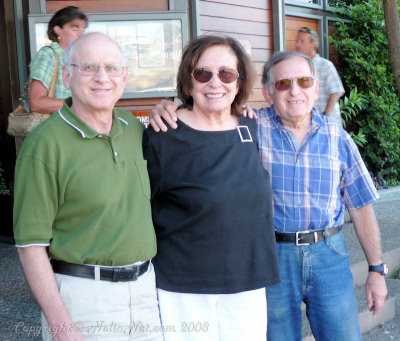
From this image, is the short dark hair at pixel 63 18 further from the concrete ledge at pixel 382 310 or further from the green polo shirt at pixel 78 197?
the concrete ledge at pixel 382 310

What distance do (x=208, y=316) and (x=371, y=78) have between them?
23.5 ft

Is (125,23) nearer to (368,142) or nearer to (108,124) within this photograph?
(108,124)

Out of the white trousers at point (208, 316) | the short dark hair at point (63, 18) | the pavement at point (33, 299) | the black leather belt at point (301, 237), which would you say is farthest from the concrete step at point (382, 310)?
the short dark hair at point (63, 18)

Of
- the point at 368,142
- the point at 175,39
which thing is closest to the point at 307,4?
the point at 368,142

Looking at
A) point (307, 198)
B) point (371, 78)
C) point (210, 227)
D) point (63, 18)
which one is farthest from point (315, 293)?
point (371, 78)

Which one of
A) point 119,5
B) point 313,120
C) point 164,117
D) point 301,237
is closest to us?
point 164,117

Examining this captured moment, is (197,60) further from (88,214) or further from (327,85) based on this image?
(327,85)

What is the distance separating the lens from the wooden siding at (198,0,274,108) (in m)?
5.64

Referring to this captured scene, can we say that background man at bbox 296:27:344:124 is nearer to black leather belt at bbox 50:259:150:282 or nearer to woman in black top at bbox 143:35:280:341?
woman in black top at bbox 143:35:280:341

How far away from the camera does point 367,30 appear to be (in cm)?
855

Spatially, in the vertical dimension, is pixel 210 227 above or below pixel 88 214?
below

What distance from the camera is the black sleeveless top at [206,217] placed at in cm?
208

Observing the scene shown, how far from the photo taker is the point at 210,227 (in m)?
2.07

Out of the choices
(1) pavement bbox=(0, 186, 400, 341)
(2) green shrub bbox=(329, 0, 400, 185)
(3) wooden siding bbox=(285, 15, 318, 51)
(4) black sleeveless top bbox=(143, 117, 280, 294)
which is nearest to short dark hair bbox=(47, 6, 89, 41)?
(4) black sleeveless top bbox=(143, 117, 280, 294)
